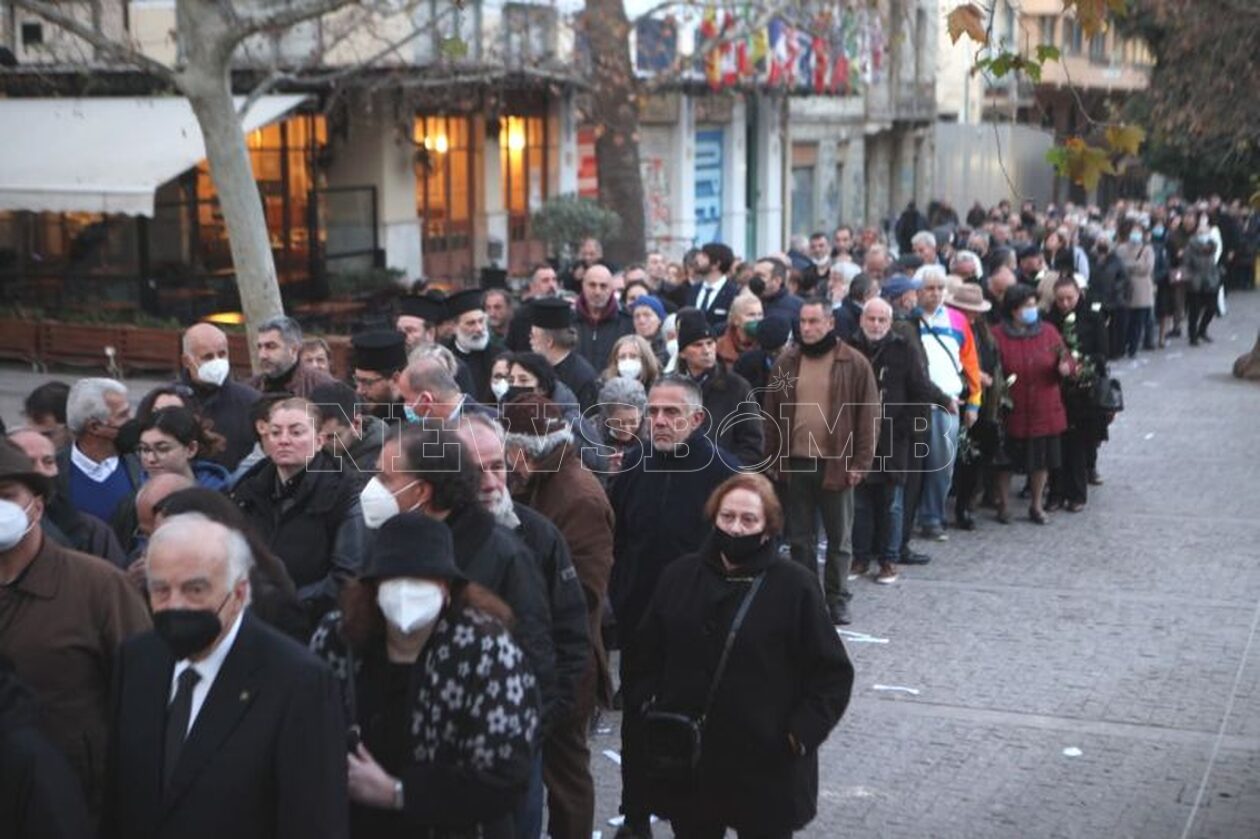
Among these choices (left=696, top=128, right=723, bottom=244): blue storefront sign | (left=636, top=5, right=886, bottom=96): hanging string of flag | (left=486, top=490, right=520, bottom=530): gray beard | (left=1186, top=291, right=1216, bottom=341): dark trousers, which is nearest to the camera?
(left=486, top=490, right=520, bottom=530): gray beard

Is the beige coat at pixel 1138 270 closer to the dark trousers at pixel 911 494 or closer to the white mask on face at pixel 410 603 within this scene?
the dark trousers at pixel 911 494

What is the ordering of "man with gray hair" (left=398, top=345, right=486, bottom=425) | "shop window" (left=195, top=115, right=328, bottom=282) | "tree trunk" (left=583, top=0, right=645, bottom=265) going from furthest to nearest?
"shop window" (left=195, top=115, right=328, bottom=282) → "tree trunk" (left=583, top=0, right=645, bottom=265) → "man with gray hair" (left=398, top=345, right=486, bottom=425)

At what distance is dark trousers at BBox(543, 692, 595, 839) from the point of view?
6375 millimetres

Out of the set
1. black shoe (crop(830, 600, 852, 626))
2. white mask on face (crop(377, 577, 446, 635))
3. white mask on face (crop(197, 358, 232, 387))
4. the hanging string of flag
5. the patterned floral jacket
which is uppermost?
the hanging string of flag

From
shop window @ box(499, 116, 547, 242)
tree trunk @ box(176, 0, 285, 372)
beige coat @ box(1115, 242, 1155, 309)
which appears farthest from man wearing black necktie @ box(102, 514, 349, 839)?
shop window @ box(499, 116, 547, 242)

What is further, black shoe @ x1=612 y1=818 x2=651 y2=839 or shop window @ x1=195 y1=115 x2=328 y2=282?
shop window @ x1=195 y1=115 x2=328 y2=282

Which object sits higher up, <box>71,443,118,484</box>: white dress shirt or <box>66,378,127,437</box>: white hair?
<box>66,378,127,437</box>: white hair

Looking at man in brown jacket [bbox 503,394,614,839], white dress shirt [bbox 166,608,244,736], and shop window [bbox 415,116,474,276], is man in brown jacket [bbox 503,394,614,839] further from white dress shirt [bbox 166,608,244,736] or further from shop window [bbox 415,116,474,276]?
shop window [bbox 415,116,474,276]

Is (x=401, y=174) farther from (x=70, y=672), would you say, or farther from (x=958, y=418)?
(x=70, y=672)

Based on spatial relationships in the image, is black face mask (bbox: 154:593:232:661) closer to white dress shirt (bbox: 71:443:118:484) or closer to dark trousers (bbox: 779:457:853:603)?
white dress shirt (bbox: 71:443:118:484)

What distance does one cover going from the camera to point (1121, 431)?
17656 mm

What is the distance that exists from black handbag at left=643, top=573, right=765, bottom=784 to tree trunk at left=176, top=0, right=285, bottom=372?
7.54 meters

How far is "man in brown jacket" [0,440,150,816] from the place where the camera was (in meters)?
4.86

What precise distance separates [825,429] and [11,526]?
5936 millimetres
